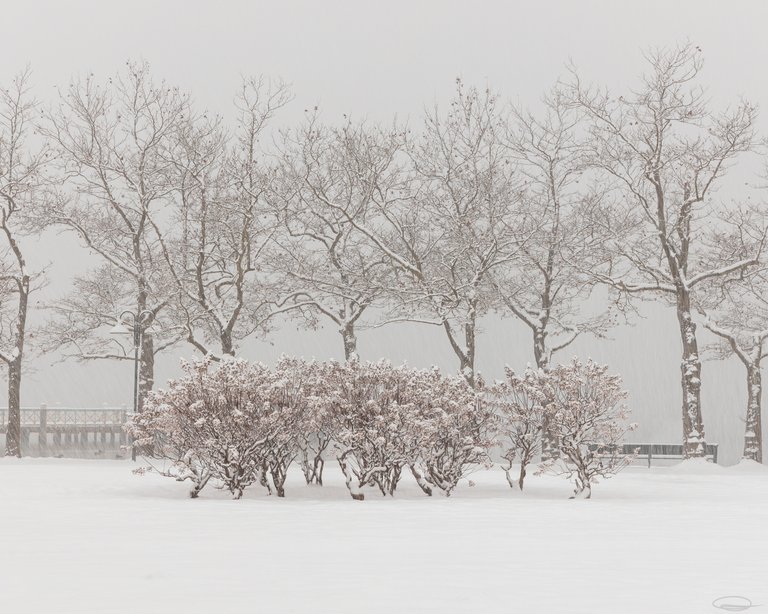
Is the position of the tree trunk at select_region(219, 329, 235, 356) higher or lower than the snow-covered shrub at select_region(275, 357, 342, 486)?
higher

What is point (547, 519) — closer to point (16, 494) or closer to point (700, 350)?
point (16, 494)

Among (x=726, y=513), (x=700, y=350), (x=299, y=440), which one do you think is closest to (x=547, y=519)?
(x=726, y=513)

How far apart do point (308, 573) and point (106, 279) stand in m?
26.9

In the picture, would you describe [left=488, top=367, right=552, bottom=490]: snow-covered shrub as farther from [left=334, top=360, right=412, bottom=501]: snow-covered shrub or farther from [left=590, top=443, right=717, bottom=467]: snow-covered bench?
[left=590, top=443, right=717, bottom=467]: snow-covered bench

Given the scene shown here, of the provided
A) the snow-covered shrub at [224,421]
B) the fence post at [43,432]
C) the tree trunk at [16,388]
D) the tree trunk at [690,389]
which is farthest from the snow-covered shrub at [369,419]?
the fence post at [43,432]

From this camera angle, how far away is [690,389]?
25.9m

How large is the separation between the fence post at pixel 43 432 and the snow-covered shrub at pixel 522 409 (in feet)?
69.5

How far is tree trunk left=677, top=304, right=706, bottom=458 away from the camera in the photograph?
25797mm

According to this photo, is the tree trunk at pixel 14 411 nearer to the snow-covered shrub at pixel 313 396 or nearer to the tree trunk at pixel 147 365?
the tree trunk at pixel 147 365

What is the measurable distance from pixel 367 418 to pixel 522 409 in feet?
10.0

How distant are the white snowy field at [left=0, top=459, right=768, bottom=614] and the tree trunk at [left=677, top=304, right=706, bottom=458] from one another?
11546mm

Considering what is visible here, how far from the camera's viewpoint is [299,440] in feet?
55.0

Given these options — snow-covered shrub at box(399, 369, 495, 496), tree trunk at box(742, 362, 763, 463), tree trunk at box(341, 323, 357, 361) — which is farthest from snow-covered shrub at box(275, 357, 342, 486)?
tree trunk at box(742, 362, 763, 463)

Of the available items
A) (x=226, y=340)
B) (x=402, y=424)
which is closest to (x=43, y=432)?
(x=226, y=340)
